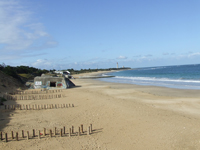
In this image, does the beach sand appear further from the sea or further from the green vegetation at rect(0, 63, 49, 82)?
the green vegetation at rect(0, 63, 49, 82)

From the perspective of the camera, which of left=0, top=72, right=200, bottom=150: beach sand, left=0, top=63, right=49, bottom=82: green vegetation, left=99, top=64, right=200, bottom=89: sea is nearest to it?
left=0, top=72, right=200, bottom=150: beach sand

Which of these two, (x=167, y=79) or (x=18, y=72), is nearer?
(x=167, y=79)

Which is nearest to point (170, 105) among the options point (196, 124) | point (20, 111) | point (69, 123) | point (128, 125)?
point (196, 124)

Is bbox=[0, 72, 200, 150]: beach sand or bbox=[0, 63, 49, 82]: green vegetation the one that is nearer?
Result: bbox=[0, 72, 200, 150]: beach sand

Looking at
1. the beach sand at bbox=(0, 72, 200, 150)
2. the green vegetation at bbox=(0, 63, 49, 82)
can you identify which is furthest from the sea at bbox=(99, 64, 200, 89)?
the green vegetation at bbox=(0, 63, 49, 82)

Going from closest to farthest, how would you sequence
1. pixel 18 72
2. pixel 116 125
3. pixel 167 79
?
pixel 116 125 < pixel 167 79 < pixel 18 72

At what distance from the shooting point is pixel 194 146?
8.20 meters

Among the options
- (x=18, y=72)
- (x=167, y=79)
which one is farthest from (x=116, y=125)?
(x=18, y=72)

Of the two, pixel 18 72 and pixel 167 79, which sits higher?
pixel 18 72

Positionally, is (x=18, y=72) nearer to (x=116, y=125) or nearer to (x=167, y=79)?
(x=167, y=79)

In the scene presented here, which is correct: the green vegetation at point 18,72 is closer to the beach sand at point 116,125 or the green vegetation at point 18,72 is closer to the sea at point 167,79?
the sea at point 167,79

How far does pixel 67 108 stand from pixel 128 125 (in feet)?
21.3

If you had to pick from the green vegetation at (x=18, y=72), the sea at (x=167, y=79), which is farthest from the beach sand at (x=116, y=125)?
the green vegetation at (x=18, y=72)

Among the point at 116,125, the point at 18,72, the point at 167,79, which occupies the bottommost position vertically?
the point at 116,125
